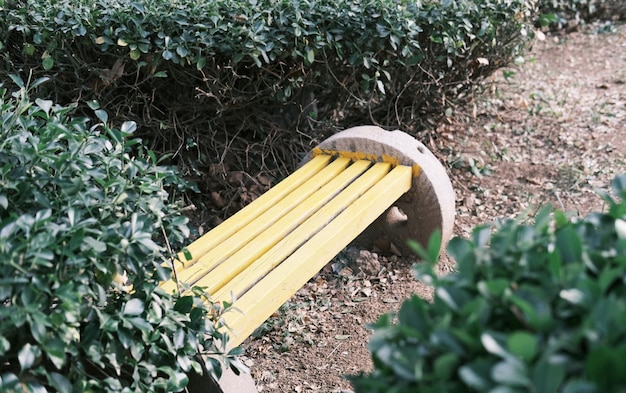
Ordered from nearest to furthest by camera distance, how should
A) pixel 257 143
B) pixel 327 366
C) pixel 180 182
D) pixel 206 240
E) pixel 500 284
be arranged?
pixel 500 284, pixel 206 240, pixel 327 366, pixel 180 182, pixel 257 143

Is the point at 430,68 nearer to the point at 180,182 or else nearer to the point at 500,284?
the point at 180,182

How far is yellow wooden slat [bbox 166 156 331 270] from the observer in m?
2.45

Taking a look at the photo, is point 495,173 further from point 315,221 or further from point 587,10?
point 587,10

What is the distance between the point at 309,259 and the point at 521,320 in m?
1.23

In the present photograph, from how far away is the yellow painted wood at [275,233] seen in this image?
7.44 feet

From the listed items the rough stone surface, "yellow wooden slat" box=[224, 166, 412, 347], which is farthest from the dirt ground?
"yellow wooden slat" box=[224, 166, 412, 347]

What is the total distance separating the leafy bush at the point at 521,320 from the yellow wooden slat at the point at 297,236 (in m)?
0.92

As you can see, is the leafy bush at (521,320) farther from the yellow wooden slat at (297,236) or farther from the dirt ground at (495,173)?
the dirt ground at (495,173)

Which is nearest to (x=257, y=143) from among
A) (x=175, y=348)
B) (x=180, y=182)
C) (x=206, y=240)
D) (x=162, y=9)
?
(x=180, y=182)

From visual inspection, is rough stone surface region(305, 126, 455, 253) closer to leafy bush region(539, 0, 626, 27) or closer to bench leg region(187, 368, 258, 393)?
bench leg region(187, 368, 258, 393)

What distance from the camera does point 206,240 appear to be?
8.21ft

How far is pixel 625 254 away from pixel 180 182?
2346 mm

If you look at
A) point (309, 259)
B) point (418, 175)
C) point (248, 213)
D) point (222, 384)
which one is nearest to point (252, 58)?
point (248, 213)

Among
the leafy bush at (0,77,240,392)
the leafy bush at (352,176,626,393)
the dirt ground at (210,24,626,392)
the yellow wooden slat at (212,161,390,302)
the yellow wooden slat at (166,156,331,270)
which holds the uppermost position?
the leafy bush at (352,176,626,393)
